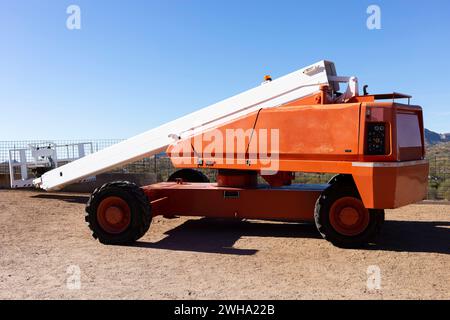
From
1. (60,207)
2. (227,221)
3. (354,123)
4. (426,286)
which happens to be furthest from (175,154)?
(60,207)

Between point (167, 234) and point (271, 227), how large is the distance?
2.20 m

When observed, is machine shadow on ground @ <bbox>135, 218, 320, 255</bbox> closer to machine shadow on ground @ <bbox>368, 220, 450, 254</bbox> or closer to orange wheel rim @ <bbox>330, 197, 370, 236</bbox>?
orange wheel rim @ <bbox>330, 197, 370, 236</bbox>

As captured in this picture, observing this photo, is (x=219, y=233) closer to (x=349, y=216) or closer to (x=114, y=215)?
(x=114, y=215)

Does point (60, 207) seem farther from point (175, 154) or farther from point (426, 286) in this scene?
point (426, 286)

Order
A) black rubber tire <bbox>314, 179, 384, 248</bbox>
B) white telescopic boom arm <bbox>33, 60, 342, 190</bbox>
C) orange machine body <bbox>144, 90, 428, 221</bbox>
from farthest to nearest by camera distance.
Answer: white telescopic boom arm <bbox>33, 60, 342, 190</bbox>
black rubber tire <bbox>314, 179, 384, 248</bbox>
orange machine body <bbox>144, 90, 428, 221</bbox>

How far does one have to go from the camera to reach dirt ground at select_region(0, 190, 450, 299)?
17.5 ft

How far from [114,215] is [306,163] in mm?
3489

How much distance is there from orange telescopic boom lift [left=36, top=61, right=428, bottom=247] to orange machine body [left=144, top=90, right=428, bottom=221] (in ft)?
0.05

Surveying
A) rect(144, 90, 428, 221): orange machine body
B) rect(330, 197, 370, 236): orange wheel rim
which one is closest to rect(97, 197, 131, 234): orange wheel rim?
rect(144, 90, 428, 221): orange machine body

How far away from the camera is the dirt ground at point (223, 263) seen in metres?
5.35

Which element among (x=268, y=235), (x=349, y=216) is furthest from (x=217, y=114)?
(x=349, y=216)

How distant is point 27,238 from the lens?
850 centimetres

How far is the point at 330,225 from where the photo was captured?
7305 millimetres
